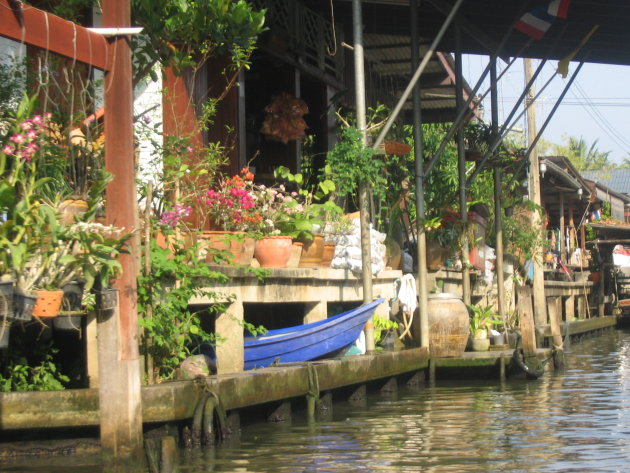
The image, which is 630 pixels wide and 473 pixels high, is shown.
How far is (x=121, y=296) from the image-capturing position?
27.6ft

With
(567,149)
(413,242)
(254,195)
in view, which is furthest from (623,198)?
(254,195)

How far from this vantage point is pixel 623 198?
180ft

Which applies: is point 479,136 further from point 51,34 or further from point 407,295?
point 51,34

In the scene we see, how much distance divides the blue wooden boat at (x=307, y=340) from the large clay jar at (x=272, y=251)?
2.67 feet

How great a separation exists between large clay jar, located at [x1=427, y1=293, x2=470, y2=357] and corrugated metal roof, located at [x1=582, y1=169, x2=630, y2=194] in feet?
194

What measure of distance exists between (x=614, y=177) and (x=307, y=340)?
66511mm

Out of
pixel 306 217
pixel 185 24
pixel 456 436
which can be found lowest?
pixel 456 436

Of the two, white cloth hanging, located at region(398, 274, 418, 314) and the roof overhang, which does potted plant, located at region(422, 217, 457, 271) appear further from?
the roof overhang

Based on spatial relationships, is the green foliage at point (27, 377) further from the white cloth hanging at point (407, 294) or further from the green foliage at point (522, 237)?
the green foliage at point (522, 237)

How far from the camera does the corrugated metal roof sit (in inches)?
2904

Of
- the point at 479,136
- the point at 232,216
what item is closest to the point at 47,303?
the point at 232,216

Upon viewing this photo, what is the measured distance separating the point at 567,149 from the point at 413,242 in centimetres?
6865

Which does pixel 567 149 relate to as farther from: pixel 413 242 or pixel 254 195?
pixel 254 195

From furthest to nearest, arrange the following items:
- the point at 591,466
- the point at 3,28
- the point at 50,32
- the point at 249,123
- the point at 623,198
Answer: the point at 623,198 < the point at 249,123 < the point at 591,466 < the point at 50,32 < the point at 3,28
